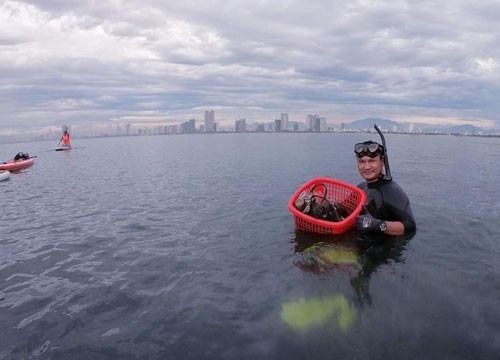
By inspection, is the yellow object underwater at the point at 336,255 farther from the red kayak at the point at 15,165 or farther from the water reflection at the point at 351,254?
the red kayak at the point at 15,165

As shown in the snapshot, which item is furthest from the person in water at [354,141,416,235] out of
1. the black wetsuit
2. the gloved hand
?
the gloved hand

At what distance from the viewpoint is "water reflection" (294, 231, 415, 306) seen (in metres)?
8.58

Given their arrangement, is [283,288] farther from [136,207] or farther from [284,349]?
[136,207]

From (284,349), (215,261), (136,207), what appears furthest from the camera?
(136,207)

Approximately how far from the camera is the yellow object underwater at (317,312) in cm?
659

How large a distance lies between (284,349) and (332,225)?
510cm

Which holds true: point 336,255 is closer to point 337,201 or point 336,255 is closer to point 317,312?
point 317,312

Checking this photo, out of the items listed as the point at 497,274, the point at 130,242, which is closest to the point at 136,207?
the point at 130,242

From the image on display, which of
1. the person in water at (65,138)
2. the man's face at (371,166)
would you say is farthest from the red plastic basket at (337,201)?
the person in water at (65,138)

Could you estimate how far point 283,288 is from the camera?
8180mm

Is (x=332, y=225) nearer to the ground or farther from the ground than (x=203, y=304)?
farther from the ground

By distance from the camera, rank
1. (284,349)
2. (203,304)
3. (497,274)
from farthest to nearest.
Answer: (497,274)
(203,304)
(284,349)

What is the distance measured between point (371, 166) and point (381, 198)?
1004 millimetres

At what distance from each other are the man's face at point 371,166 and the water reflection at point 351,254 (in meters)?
1.93
